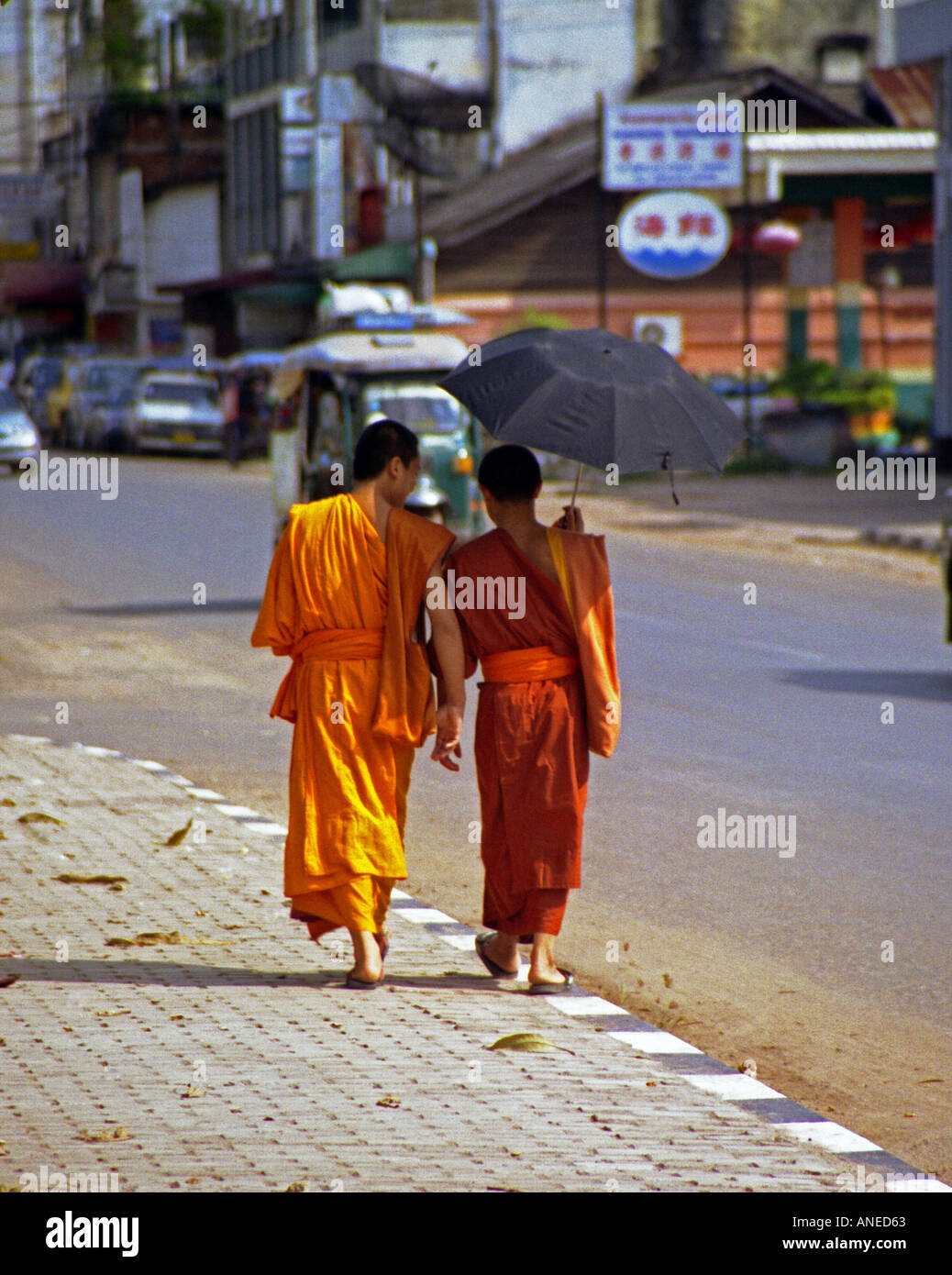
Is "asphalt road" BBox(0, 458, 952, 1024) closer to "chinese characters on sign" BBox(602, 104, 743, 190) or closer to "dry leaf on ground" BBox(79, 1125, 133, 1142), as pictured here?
"dry leaf on ground" BBox(79, 1125, 133, 1142)

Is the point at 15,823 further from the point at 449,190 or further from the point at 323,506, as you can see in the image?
the point at 449,190

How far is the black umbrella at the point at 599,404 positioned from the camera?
5.78m

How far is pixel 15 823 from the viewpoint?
8492mm

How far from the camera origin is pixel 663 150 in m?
38.3

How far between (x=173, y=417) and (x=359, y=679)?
3594cm

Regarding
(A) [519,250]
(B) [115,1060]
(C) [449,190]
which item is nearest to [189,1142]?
(B) [115,1060]

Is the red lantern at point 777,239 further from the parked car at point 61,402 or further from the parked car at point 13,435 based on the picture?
the parked car at point 61,402

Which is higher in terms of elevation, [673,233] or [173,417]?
[673,233]

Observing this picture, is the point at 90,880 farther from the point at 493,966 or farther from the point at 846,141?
the point at 846,141

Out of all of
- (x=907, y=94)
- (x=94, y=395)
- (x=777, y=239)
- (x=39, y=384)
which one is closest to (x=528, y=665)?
(x=907, y=94)

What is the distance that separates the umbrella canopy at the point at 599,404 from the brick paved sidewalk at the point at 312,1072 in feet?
5.50

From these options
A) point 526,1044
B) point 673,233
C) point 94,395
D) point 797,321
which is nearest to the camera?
point 526,1044

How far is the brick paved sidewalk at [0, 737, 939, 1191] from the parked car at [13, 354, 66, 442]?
134 ft

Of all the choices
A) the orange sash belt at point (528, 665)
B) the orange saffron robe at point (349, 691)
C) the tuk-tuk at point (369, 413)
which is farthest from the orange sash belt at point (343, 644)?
the tuk-tuk at point (369, 413)
